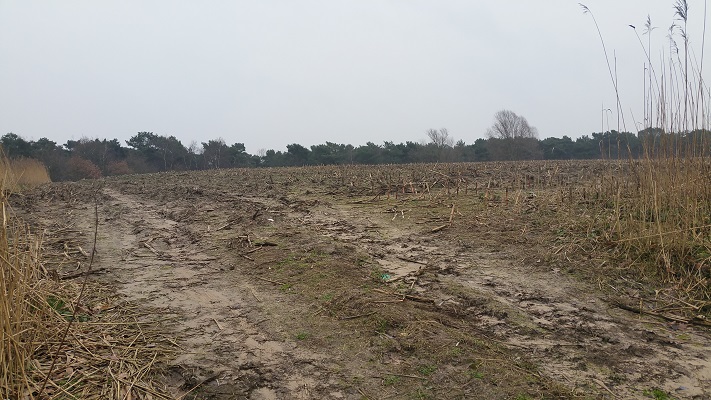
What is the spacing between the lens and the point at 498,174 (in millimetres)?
13109

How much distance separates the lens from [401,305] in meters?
3.80

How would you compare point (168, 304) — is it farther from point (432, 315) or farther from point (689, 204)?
point (689, 204)

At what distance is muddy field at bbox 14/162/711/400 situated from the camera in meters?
2.75

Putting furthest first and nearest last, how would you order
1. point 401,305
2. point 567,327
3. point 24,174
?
point 24,174
point 401,305
point 567,327

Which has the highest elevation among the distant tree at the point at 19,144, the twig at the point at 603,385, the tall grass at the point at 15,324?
the distant tree at the point at 19,144

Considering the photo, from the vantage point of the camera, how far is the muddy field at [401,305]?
2.75 metres

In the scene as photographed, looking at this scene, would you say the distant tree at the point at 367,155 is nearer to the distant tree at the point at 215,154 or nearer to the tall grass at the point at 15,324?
the distant tree at the point at 215,154

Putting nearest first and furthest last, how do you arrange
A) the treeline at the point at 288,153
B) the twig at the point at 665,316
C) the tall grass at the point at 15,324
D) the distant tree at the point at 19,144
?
the tall grass at the point at 15,324, the twig at the point at 665,316, the distant tree at the point at 19,144, the treeline at the point at 288,153

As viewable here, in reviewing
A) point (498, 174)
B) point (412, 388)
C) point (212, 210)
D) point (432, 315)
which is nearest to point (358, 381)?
point (412, 388)

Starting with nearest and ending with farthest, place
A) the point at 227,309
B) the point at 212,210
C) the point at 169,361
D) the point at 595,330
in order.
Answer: the point at 169,361 < the point at 595,330 < the point at 227,309 < the point at 212,210

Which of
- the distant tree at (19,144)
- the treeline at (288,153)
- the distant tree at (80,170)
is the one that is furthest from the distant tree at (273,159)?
the distant tree at (19,144)

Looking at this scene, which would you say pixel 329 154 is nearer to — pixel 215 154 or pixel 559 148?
pixel 215 154

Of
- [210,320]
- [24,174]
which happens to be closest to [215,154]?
[24,174]

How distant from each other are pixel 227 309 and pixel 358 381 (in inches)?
64.7
